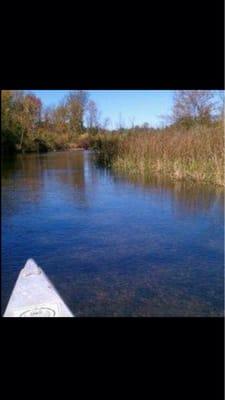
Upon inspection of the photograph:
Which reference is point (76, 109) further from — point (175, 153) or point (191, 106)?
point (175, 153)

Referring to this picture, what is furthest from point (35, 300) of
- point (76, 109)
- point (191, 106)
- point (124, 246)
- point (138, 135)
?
point (76, 109)

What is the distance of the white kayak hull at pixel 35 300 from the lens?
183cm

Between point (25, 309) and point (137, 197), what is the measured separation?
12.5ft

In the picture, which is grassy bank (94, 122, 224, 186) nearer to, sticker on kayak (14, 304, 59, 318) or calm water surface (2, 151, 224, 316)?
calm water surface (2, 151, 224, 316)

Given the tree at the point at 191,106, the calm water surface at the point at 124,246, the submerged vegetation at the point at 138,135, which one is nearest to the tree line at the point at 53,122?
the submerged vegetation at the point at 138,135

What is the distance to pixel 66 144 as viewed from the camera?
17.1m

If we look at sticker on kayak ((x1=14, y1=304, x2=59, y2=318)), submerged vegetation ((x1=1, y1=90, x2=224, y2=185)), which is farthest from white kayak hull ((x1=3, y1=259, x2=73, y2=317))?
submerged vegetation ((x1=1, y1=90, x2=224, y2=185))

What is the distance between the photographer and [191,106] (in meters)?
10.8

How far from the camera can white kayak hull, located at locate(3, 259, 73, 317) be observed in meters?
1.83

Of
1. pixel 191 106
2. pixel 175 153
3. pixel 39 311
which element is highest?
pixel 191 106

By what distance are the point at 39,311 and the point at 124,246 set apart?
1567 millimetres

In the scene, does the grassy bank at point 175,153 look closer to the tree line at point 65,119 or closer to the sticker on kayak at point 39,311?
the tree line at point 65,119
